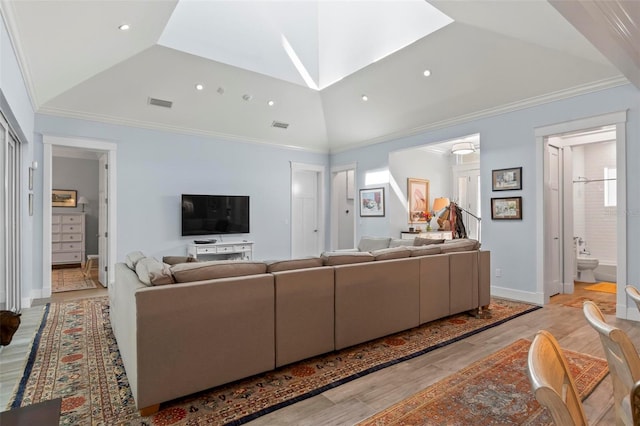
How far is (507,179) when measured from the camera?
497 centimetres

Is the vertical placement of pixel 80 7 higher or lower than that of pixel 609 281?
higher

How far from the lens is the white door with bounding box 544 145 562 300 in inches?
188

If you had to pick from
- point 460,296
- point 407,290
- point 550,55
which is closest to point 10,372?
point 407,290

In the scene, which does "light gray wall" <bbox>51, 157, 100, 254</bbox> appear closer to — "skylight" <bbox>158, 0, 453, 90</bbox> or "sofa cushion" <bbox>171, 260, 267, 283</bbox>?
"skylight" <bbox>158, 0, 453, 90</bbox>

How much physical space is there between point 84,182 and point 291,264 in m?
8.73

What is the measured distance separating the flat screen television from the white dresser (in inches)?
167

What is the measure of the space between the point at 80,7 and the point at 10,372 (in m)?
3.30

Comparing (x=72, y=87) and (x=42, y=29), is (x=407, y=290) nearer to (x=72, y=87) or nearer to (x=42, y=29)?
(x=42, y=29)

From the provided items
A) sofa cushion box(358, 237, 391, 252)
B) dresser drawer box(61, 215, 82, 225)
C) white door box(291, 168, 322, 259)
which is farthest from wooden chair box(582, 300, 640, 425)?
dresser drawer box(61, 215, 82, 225)

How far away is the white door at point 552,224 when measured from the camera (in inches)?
188

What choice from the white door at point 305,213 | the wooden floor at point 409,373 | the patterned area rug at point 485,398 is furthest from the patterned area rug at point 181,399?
the white door at point 305,213

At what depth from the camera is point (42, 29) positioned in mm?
3285

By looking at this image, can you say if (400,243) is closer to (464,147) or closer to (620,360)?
(464,147)

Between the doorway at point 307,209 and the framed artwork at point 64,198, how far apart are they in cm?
589
